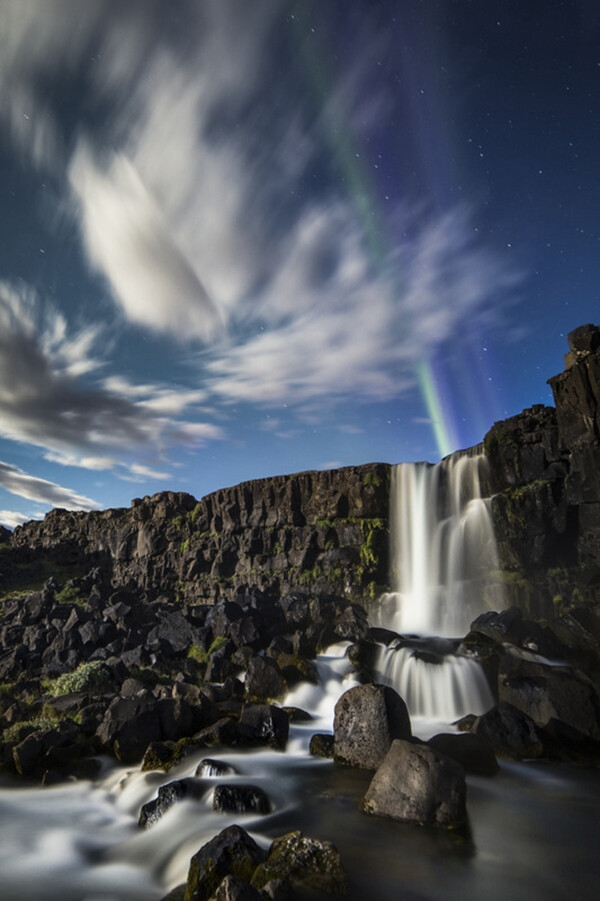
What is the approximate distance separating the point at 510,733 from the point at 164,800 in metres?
9.93

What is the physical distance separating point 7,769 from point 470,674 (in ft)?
55.9

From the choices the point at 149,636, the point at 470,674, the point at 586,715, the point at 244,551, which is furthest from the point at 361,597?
the point at 586,715

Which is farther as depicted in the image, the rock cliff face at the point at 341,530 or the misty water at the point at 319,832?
the rock cliff face at the point at 341,530

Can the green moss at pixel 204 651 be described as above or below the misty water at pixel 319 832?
above

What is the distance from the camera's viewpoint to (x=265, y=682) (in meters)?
20.6

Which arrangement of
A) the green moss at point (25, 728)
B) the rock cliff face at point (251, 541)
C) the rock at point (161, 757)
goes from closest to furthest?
the rock at point (161, 757)
the green moss at point (25, 728)
the rock cliff face at point (251, 541)

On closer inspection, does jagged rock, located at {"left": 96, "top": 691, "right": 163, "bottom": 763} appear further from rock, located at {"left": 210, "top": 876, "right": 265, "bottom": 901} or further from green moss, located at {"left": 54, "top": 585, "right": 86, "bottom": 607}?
green moss, located at {"left": 54, "top": 585, "right": 86, "bottom": 607}

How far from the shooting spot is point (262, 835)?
9.41m

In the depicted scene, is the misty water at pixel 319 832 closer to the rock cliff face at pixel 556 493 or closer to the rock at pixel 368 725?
the rock at pixel 368 725

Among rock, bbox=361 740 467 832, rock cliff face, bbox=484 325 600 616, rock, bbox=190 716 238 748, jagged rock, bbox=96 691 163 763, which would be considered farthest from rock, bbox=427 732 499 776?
rock cliff face, bbox=484 325 600 616

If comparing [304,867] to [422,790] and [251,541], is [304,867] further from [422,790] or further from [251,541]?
[251,541]

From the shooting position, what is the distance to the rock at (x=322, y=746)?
46.2 ft

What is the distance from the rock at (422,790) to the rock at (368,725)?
9.43ft

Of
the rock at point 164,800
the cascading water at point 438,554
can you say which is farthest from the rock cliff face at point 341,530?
the rock at point 164,800
